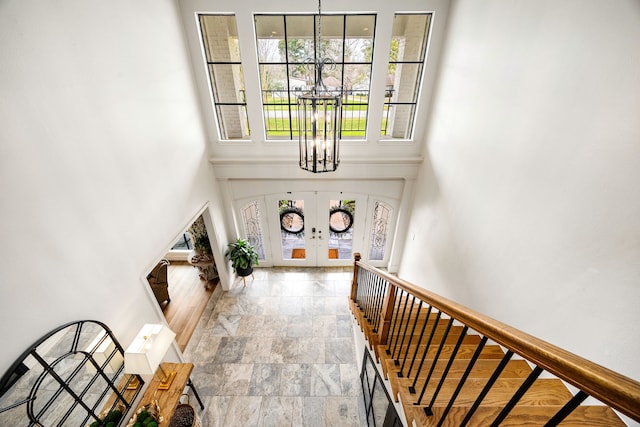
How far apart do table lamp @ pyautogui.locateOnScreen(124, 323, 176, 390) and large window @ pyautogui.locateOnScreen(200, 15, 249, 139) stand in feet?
10.2

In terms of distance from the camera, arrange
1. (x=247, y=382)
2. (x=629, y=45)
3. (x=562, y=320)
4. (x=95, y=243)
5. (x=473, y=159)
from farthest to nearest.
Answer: (x=247, y=382)
(x=473, y=159)
(x=95, y=243)
(x=562, y=320)
(x=629, y=45)

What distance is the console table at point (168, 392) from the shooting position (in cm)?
252

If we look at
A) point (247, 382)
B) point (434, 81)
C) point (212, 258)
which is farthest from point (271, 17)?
point (247, 382)

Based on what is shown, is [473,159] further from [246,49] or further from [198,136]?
[198,136]

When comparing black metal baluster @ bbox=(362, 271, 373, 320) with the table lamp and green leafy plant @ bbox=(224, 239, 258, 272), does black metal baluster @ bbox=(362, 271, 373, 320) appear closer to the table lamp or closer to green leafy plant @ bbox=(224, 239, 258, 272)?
the table lamp

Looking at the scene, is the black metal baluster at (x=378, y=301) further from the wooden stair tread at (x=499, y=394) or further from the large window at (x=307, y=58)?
the large window at (x=307, y=58)

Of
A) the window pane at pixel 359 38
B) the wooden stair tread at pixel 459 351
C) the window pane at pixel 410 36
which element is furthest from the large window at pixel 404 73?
the wooden stair tread at pixel 459 351

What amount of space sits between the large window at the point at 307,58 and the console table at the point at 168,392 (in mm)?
3593

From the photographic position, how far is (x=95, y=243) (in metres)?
2.17

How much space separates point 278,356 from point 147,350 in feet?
6.42

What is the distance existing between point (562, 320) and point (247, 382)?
11.3ft

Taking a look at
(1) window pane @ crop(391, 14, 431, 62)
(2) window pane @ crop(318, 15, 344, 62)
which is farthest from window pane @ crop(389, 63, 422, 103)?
(2) window pane @ crop(318, 15, 344, 62)

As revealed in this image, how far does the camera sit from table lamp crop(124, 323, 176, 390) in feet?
7.33

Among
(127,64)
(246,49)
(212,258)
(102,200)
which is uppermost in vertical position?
(246,49)
